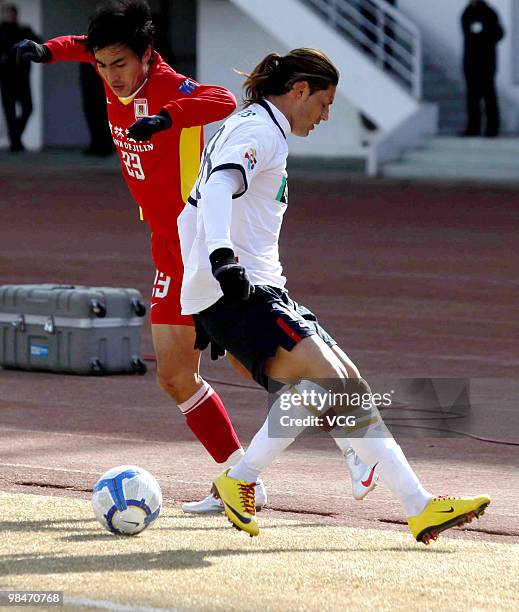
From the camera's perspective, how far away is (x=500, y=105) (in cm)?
2788

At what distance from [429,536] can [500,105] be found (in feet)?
75.6

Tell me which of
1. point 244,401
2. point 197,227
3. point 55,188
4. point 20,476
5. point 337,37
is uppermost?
point 197,227

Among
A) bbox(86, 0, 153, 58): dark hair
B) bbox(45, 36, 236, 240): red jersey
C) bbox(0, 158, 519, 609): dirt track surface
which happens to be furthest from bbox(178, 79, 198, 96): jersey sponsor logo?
bbox(0, 158, 519, 609): dirt track surface

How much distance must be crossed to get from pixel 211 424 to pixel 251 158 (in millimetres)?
1415

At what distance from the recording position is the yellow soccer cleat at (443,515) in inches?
218

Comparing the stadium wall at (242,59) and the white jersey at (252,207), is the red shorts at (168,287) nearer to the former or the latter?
the white jersey at (252,207)

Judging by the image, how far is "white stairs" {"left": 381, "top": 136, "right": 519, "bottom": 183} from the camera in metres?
25.7

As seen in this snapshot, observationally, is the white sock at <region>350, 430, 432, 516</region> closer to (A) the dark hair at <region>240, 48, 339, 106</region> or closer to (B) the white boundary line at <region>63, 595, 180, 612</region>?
(B) the white boundary line at <region>63, 595, 180, 612</region>

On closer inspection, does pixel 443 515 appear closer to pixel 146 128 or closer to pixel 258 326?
pixel 258 326

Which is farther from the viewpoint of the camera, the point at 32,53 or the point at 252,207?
the point at 32,53

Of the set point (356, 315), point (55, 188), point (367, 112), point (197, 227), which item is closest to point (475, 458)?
point (197, 227)

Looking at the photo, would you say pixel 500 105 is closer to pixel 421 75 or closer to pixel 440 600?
pixel 421 75

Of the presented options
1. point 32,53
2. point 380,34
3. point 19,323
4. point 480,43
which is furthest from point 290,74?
point 380,34

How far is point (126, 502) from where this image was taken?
5828 millimetres
